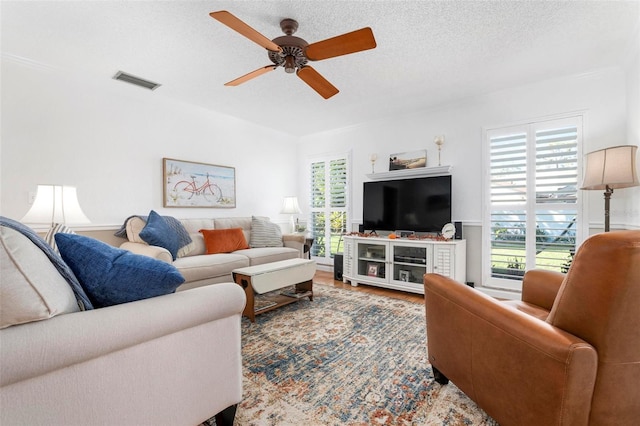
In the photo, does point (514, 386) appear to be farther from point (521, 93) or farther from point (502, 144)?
point (521, 93)

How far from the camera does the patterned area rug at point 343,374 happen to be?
4.68 ft

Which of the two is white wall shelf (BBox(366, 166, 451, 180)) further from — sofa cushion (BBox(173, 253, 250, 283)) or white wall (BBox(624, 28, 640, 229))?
sofa cushion (BBox(173, 253, 250, 283))

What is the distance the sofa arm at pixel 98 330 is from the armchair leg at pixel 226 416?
45 centimetres

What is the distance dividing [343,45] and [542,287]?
2.00 meters

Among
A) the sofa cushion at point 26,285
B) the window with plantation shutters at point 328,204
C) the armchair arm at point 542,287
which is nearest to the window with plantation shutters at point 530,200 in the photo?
the armchair arm at point 542,287

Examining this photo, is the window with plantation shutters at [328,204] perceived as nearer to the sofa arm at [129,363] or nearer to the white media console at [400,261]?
the white media console at [400,261]

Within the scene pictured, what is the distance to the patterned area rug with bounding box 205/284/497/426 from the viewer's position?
4.68ft

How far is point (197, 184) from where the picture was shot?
403cm

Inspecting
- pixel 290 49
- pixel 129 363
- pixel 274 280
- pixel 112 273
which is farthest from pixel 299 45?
pixel 129 363

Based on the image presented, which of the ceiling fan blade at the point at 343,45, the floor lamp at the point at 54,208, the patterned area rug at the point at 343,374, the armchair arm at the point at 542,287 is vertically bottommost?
the patterned area rug at the point at 343,374

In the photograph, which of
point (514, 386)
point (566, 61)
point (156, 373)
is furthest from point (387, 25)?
point (156, 373)

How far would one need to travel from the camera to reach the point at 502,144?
3504mm

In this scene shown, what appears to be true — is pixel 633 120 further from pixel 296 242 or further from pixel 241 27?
pixel 296 242

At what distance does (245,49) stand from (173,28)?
573 mm
